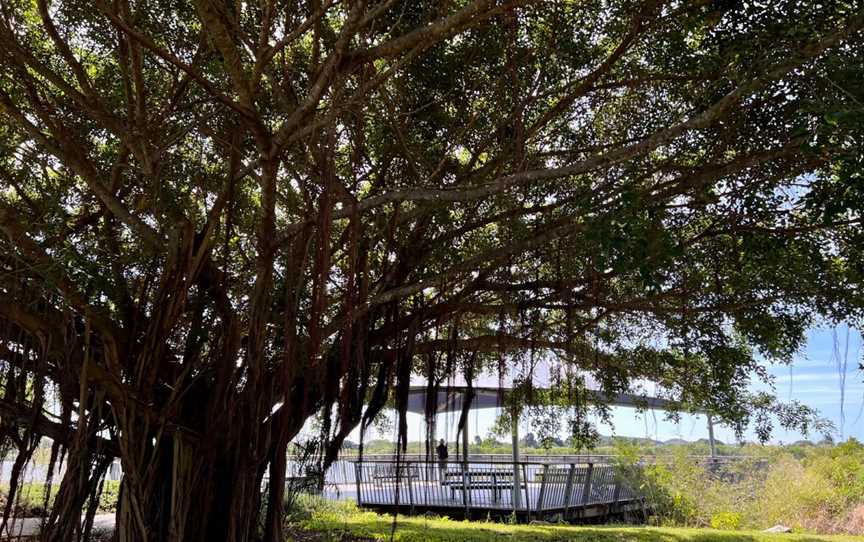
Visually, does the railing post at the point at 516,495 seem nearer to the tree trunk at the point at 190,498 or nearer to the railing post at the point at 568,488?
the railing post at the point at 568,488

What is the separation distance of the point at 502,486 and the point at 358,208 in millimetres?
7765

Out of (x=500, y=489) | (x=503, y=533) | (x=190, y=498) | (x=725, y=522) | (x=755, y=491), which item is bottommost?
(x=725, y=522)

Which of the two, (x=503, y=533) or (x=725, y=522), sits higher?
(x=503, y=533)

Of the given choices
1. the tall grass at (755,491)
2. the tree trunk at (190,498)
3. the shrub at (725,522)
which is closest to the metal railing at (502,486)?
the tall grass at (755,491)

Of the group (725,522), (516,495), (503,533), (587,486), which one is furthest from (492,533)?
(725,522)

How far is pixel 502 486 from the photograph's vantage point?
1066 centimetres

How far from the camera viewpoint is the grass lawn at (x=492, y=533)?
7.74 m

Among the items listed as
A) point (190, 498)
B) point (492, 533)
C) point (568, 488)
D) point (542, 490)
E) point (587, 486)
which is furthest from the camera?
point (587, 486)

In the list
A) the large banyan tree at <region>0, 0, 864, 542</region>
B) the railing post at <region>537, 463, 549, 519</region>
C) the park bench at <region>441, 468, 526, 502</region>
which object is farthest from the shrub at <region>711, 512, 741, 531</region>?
the large banyan tree at <region>0, 0, 864, 542</region>

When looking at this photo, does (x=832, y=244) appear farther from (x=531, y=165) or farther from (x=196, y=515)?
(x=196, y=515)

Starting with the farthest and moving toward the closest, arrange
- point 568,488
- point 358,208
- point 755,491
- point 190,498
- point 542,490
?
point 755,491, point 568,488, point 542,490, point 190,498, point 358,208

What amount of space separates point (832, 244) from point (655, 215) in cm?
241

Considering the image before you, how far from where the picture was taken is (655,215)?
156 inches

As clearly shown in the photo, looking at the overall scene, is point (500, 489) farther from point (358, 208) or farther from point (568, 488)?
point (358, 208)
